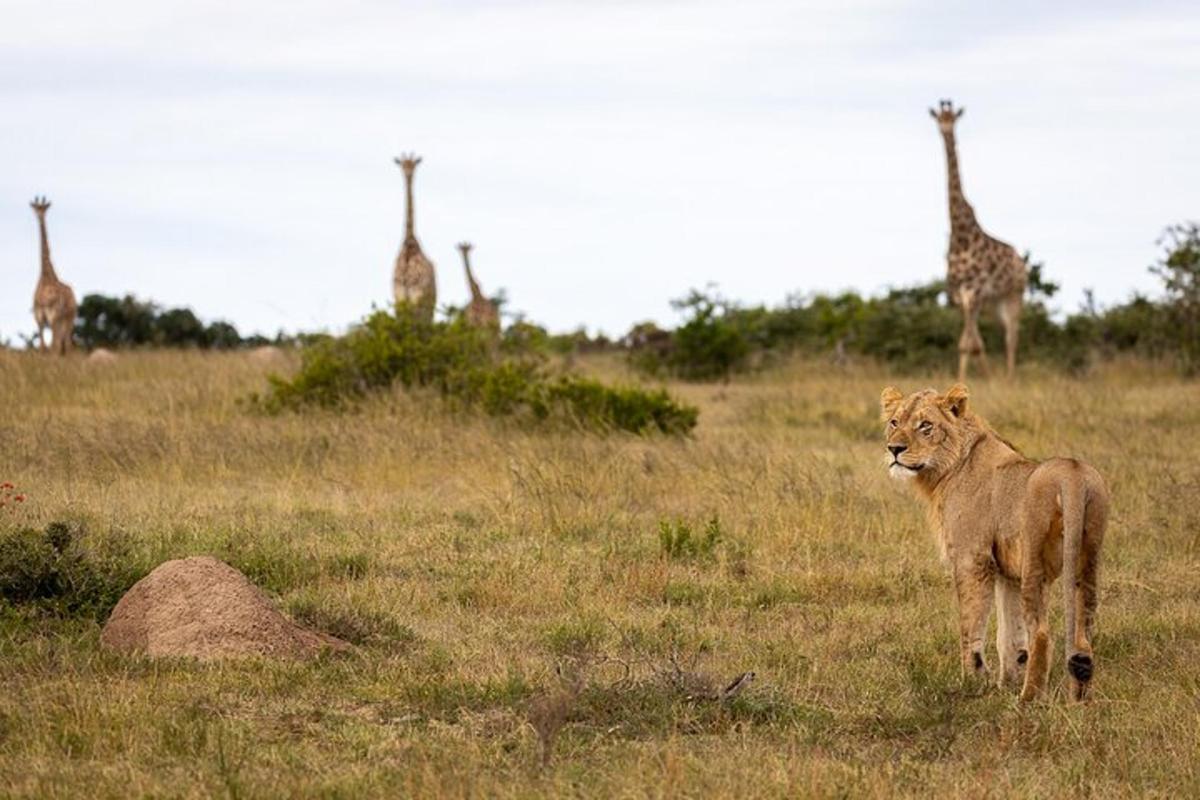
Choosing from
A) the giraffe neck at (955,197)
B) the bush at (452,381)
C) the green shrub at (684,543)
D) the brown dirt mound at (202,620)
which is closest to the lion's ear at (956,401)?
the green shrub at (684,543)

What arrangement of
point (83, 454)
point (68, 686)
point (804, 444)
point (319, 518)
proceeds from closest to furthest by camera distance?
point (68, 686) < point (319, 518) < point (83, 454) < point (804, 444)

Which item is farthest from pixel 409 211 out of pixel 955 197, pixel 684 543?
pixel 684 543

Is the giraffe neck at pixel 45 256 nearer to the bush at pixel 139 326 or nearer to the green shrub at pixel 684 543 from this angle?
the bush at pixel 139 326

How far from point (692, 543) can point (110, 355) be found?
1477 cm

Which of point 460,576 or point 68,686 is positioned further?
point 460,576

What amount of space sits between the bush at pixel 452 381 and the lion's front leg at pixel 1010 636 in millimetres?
8829

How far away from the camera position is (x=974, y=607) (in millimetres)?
7219

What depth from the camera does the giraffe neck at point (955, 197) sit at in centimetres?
2314

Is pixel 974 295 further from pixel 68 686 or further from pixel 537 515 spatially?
pixel 68 686

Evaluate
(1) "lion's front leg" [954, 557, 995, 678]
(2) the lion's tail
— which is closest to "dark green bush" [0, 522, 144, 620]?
(1) "lion's front leg" [954, 557, 995, 678]

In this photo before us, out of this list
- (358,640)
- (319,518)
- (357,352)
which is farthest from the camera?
(357,352)

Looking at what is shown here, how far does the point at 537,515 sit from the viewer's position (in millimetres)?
11305

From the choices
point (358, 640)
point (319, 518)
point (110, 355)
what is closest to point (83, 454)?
point (319, 518)

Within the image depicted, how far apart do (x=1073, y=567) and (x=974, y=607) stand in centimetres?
72
